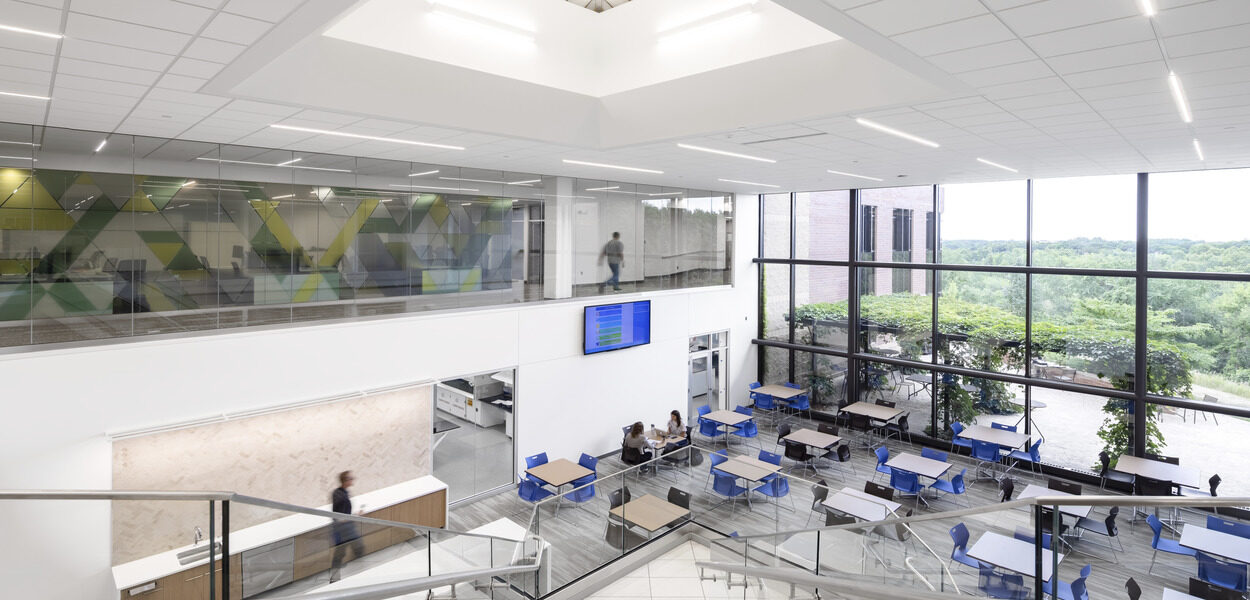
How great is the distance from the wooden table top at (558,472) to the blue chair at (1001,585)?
6547 mm

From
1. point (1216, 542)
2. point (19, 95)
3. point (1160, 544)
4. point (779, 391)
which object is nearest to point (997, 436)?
point (779, 391)

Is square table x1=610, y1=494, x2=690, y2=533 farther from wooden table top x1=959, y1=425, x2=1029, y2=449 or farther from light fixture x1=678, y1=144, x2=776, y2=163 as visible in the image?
wooden table top x1=959, y1=425, x2=1029, y2=449

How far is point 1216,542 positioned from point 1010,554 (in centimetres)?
106

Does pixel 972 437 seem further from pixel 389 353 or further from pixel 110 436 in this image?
pixel 110 436

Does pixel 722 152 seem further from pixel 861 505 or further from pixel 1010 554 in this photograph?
pixel 1010 554

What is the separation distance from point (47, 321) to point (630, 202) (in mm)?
9084

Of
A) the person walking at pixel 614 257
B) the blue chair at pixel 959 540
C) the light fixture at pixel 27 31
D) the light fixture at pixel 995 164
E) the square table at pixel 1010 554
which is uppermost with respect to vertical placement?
the light fixture at pixel 995 164

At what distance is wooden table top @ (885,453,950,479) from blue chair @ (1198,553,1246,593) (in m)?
7.23

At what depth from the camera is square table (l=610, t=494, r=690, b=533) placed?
856 centimetres

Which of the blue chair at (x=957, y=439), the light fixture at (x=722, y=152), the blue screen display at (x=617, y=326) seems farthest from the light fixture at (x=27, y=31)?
the blue chair at (x=957, y=439)

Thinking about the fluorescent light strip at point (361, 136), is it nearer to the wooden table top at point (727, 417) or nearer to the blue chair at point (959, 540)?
Result: the blue chair at point (959, 540)

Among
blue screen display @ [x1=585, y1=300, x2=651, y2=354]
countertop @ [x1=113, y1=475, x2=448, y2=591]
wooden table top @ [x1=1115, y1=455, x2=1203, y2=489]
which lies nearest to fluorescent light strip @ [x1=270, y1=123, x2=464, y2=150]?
countertop @ [x1=113, y1=475, x2=448, y2=591]

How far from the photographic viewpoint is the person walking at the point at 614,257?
41.5 ft

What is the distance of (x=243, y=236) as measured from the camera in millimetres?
8156
